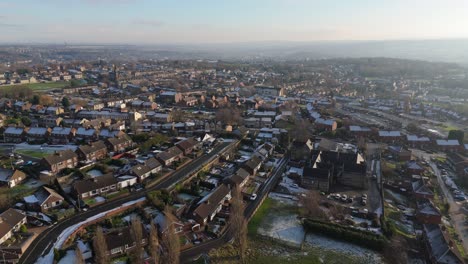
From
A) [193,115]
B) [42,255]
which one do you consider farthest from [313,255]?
[193,115]

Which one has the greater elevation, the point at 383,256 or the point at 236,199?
the point at 236,199

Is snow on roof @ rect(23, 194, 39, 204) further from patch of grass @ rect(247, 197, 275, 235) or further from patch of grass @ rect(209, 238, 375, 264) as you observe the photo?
patch of grass @ rect(247, 197, 275, 235)

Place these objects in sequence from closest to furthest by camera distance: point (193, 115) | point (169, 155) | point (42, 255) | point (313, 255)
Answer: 1. point (42, 255)
2. point (313, 255)
3. point (169, 155)
4. point (193, 115)

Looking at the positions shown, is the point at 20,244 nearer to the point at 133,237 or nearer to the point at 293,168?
the point at 133,237

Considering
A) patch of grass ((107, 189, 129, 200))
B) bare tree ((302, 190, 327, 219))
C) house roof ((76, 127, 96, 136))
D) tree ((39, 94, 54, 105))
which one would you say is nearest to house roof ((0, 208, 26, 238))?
patch of grass ((107, 189, 129, 200))

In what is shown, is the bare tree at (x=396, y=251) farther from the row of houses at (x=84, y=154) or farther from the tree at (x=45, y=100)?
the tree at (x=45, y=100)
